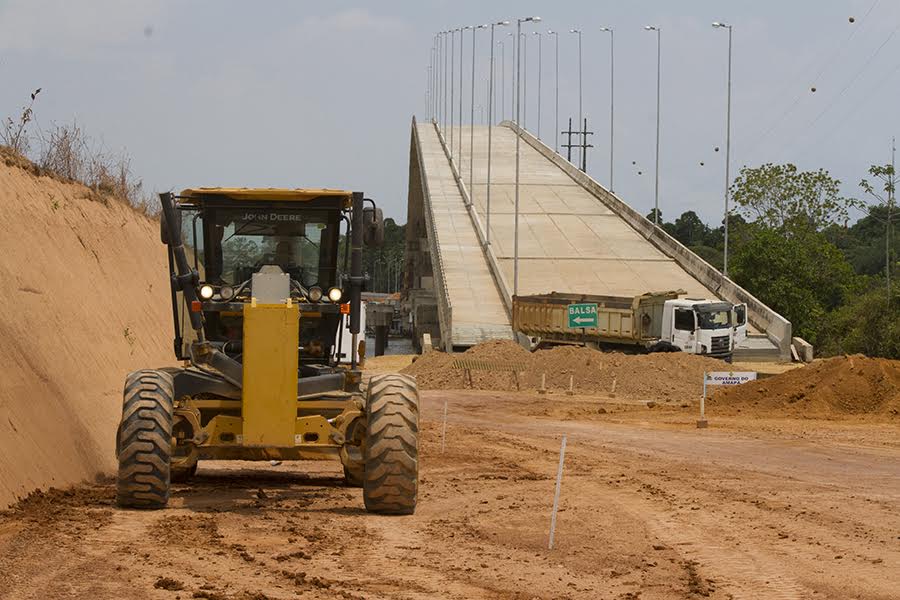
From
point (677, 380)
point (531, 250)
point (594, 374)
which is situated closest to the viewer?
point (677, 380)

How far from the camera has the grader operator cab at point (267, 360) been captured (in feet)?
43.6

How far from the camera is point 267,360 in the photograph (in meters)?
13.3

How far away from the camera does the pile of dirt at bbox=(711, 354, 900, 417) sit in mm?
33375

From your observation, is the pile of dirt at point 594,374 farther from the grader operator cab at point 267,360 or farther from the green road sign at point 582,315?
the grader operator cab at point 267,360

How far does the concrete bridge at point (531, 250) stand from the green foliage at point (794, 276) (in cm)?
477

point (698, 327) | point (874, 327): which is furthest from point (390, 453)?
point (874, 327)

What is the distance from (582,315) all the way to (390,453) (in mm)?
39579

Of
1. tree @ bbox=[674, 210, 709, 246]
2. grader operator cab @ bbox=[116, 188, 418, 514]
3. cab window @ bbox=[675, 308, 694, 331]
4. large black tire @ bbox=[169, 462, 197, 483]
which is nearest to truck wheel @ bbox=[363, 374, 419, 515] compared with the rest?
grader operator cab @ bbox=[116, 188, 418, 514]

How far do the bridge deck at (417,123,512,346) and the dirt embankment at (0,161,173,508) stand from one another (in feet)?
85.8

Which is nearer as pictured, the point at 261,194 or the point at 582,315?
the point at 261,194

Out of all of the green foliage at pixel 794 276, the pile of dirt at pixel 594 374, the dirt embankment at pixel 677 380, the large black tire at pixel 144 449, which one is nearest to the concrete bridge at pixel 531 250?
the green foliage at pixel 794 276

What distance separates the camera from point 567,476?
18.2m

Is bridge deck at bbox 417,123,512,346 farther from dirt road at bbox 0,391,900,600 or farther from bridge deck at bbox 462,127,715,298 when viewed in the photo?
dirt road at bbox 0,391,900,600

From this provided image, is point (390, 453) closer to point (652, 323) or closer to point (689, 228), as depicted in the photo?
point (652, 323)
